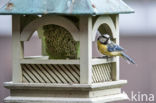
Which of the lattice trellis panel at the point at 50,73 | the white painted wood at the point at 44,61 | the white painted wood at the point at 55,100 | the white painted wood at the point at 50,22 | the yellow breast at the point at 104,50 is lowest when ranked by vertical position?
the white painted wood at the point at 55,100

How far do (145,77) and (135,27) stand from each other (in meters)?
0.92

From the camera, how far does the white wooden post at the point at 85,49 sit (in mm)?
3732

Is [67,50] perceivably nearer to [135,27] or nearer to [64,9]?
[64,9]

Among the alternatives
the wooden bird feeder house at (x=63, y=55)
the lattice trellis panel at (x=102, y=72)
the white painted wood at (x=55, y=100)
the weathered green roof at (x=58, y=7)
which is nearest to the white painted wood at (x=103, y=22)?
the wooden bird feeder house at (x=63, y=55)

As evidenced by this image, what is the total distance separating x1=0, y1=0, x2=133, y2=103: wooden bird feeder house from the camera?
→ 3707 millimetres

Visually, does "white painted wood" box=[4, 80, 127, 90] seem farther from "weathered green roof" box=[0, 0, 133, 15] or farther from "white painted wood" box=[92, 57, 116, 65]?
"weathered green roof" box=[0, 0, 133, 15]

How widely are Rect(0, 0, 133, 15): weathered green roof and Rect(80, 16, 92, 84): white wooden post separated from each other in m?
→ 0.09

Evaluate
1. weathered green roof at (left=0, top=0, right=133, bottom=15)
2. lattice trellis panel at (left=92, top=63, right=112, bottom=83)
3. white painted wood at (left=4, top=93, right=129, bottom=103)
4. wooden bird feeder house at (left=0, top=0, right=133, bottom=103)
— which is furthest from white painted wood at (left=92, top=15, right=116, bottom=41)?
white painted wood at (left=4, top=93, right=129, bottom=103)

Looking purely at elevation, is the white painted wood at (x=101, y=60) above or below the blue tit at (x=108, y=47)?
below

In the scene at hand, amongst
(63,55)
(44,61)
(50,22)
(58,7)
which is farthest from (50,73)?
(58,7)

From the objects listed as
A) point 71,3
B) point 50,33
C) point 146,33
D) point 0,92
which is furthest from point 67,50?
point 146,33

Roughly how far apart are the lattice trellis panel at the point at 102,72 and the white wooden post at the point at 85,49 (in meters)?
0.13

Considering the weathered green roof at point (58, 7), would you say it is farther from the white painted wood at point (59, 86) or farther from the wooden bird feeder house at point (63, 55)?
the white painted wood at point (59, 86)

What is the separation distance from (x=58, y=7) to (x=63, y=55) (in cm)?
44
